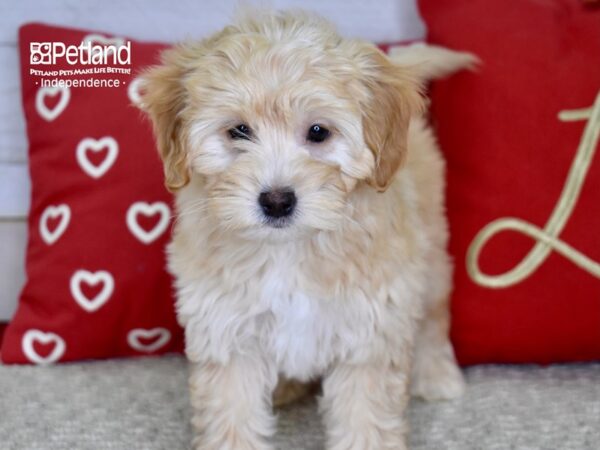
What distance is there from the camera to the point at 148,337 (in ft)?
6.00

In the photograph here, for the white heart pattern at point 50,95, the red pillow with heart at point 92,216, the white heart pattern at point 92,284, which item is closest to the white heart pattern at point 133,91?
the red pillow with heart at point 92,216

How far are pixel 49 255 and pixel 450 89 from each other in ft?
3.07

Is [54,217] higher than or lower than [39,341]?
higher

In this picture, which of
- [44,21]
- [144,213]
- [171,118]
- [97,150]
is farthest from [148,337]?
[44,21]

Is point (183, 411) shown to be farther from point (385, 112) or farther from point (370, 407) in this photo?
point (385, 112)

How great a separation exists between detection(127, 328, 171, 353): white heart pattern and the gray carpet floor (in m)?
0.04

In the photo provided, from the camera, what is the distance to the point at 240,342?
55.2 inches

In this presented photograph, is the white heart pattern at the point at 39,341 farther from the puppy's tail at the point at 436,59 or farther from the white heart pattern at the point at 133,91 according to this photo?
the puppy's tail at the point at 436,59

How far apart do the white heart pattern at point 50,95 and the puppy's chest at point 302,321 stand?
2.33ft

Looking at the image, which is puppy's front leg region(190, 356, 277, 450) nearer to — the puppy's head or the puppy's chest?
the puppy's chest

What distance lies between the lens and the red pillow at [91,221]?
1778 mm

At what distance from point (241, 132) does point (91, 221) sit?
2.00ft

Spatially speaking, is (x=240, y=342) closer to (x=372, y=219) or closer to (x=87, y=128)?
(x=372, y=219)

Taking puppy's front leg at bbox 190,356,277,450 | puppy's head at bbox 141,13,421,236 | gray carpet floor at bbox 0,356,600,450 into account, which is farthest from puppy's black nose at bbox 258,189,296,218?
gray carpet floor at bbox 0,356,600,450
